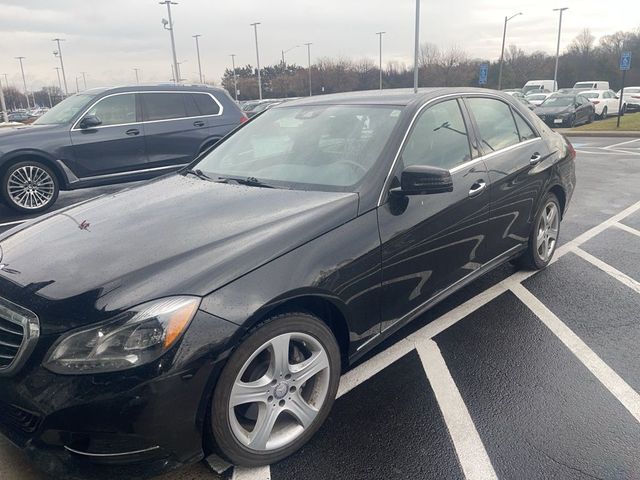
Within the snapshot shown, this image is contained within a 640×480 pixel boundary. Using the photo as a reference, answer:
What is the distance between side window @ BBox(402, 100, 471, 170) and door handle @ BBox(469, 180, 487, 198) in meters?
0.18

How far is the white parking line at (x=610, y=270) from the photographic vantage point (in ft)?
14.4

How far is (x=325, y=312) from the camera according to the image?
8.54ft

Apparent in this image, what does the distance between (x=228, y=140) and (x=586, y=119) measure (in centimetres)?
2307

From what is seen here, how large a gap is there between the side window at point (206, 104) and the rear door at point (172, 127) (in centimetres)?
7

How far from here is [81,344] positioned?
1.94 m

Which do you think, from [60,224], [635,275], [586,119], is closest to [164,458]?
[60,224]

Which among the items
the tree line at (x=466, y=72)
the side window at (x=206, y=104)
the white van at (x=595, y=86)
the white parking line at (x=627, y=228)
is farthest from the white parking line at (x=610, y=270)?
the tree line at (x=466, y=72)

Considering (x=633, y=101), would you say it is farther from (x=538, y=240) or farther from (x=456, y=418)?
(x=456, y=418)

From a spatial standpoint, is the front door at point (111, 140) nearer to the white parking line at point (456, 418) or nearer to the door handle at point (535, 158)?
the door handle at point (535, 158)

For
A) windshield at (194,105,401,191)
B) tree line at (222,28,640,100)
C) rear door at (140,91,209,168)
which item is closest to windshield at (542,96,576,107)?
rear door at (140,91,209,168)

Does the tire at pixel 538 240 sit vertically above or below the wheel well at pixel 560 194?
below

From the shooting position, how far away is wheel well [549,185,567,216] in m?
4.64

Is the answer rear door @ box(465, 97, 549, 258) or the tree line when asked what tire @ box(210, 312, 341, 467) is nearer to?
rear door @ box(465, 97, 549, 258)

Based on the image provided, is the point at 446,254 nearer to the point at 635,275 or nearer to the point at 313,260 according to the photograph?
the point at 313,260
